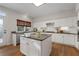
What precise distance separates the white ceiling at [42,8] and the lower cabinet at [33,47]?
0.54 m

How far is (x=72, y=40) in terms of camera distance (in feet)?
4.57

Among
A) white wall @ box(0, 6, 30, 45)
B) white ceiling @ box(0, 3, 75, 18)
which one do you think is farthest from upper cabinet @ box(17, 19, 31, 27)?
white ceiling @ box(0, 3, 75, 18)

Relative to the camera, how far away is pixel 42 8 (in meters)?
1.29

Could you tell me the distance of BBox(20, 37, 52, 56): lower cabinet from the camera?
1252mm

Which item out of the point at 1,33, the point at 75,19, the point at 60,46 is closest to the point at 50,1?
the point at 75,19

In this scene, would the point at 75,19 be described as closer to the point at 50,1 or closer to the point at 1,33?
the point at 50,1

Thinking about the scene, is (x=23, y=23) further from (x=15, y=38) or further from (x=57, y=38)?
(x=57, y=38)

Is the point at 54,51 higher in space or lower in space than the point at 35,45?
lower

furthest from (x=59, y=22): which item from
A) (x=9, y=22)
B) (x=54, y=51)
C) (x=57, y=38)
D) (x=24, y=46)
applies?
(x=9, y=22)

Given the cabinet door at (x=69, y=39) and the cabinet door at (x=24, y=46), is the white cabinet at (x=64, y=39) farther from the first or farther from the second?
the cabinet door at (x=24, y=46)

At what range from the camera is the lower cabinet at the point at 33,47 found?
4.11 ft

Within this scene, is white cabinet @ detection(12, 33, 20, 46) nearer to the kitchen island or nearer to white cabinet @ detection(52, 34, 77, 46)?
the kitchen island

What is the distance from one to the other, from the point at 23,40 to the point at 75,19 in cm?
104

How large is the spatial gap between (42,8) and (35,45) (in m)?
0.69
